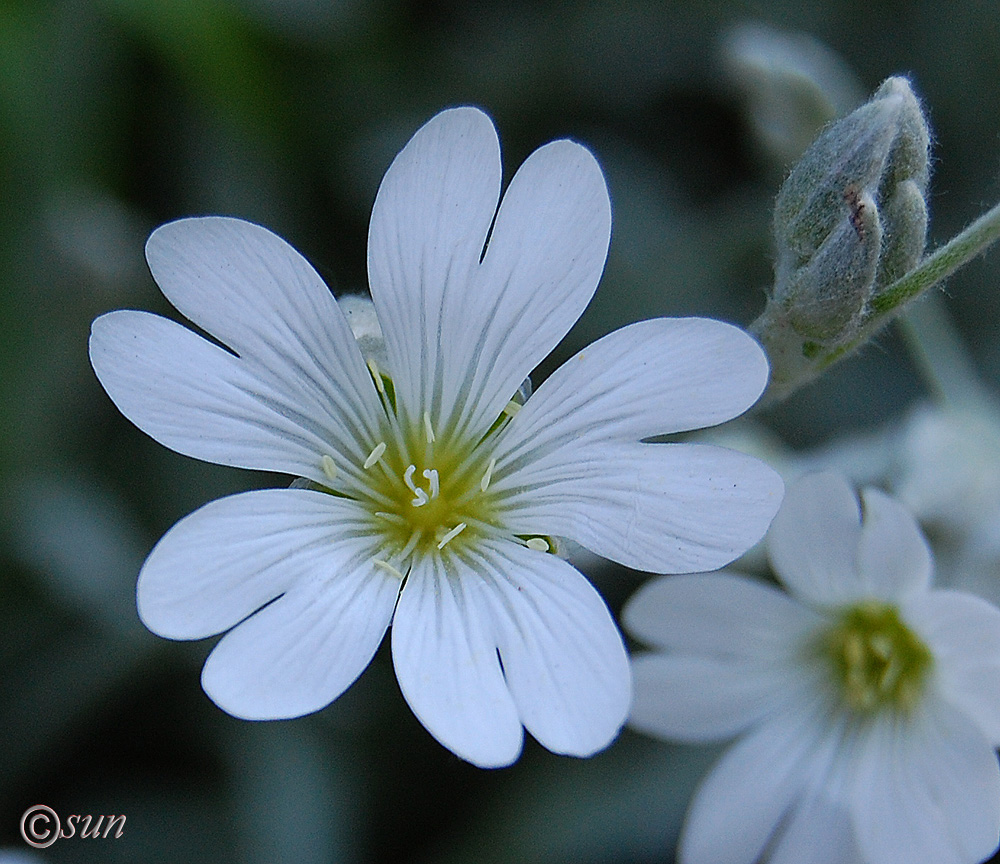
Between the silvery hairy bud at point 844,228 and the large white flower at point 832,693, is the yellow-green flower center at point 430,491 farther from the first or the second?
the silvery hairy bud at point 844,228

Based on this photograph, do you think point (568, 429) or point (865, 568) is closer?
point (568, 429)

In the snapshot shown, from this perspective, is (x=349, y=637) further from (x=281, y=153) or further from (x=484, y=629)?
(x=281, y=153)

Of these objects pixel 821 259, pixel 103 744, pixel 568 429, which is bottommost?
pixel 103 744

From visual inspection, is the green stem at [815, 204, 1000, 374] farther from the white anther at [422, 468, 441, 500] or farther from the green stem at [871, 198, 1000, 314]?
the white anther at [422, 468, 441, 500]

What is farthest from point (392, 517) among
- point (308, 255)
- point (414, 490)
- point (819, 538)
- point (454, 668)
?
point (308, 255)

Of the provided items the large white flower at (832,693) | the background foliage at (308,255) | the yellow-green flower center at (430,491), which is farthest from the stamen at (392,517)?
the background foliage at (308,255)

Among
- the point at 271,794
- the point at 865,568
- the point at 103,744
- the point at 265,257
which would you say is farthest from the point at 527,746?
the point at 265,257

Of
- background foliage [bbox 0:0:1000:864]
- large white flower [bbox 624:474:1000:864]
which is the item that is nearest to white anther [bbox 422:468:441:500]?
large white flower [bbox 624:474:1000:864]
